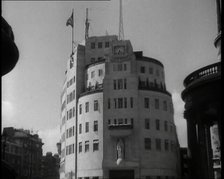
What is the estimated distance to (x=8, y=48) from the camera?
42.6 ft

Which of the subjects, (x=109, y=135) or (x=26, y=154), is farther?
(x=26, y=154)

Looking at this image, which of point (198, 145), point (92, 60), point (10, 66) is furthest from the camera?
point (92, 60)

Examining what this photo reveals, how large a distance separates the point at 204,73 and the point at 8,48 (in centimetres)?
1304

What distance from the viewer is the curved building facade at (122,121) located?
211ft

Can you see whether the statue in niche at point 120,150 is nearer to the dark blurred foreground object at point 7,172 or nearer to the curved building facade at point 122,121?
the curved building facade at point 122,121

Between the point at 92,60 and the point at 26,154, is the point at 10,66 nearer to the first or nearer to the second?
the point at 92,60

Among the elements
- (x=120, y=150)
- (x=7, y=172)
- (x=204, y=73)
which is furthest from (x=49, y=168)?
(x=7, y=172)

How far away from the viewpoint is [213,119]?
28.6m

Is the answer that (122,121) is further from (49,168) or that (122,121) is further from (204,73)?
(49,168)

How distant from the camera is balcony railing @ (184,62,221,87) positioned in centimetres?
2193

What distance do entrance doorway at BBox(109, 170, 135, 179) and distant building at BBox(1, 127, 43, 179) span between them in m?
41.7

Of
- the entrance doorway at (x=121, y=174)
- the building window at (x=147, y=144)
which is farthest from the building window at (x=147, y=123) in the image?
the entrance doorway at (x=121, y=174)

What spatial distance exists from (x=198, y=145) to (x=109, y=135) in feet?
136

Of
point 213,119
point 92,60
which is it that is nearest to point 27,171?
point 92,60
